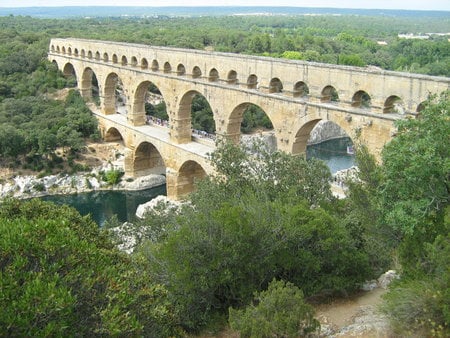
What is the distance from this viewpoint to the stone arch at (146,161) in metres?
29.9

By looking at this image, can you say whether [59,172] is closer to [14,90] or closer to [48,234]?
[14,90]

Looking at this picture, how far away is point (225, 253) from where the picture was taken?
10.0 metres

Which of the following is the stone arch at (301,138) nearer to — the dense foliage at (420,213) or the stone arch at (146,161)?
the dense foliage at (420,213)

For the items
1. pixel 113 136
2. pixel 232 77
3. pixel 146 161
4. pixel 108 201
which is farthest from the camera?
pixel 113 136

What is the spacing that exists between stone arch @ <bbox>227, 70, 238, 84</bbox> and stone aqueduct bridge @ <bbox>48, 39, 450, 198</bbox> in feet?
0.16

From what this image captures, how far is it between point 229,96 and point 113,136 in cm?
1390

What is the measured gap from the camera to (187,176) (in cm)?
2641

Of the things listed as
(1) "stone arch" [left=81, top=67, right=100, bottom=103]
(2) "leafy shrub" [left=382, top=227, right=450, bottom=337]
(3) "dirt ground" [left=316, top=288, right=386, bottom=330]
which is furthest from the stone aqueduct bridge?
(2) "leafy shrub" [left=382, top=227, right=450, bottom=337]

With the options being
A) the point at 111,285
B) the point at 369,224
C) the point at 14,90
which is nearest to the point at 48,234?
the point at 111,285

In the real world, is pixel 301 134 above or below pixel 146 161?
above

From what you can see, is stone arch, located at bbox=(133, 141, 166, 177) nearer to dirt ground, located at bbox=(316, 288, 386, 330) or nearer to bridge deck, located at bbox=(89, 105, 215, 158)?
bridge deck, located at bbox=(89, 105, 215, 158)

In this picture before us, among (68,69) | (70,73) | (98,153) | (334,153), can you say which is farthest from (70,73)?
(334,153)

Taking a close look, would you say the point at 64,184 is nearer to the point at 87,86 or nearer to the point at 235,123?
the point at 87,86

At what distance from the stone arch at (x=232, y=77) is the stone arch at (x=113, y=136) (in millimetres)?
12849
